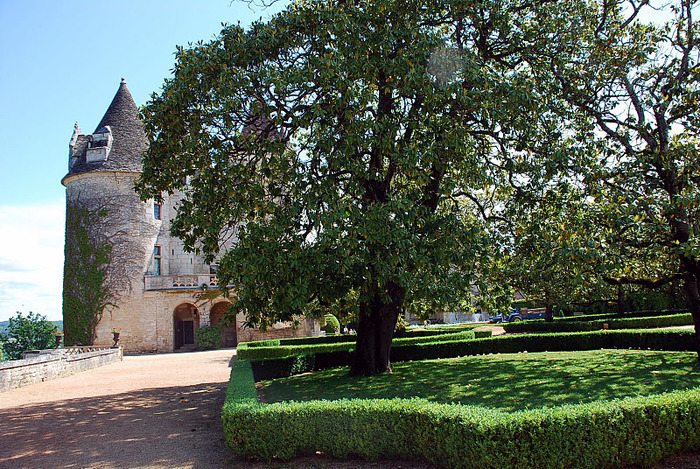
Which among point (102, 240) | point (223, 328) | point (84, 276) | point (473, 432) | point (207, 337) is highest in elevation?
point (102, 240)

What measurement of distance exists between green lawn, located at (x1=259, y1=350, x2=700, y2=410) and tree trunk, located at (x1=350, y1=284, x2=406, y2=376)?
1.55 ft

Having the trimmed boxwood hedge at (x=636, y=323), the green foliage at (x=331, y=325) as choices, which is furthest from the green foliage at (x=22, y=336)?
the trimmed boxwood hedge at (x=636, y=323)

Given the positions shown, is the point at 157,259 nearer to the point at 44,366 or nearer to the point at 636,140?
the point at 44,366

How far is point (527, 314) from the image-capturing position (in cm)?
4088

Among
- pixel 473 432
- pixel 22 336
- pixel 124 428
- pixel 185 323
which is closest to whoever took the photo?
pixel 473 432

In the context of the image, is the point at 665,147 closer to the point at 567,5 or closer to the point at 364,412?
the point at 567,5

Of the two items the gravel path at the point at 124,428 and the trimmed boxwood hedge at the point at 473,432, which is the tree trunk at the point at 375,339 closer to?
the gravel path at the point at 124,428

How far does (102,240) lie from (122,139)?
251 inches

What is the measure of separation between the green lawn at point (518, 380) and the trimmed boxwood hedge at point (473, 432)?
1.52 meters

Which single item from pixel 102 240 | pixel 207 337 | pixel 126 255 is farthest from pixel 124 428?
pixel 102 240

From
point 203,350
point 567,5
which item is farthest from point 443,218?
point 203,350

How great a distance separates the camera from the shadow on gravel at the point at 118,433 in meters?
6.54

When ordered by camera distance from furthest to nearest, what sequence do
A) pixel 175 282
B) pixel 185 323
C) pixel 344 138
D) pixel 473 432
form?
pixel 185 323, pixel 175 282, pixel 344 138, pixel 473 432

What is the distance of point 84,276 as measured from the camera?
93.7 ft
